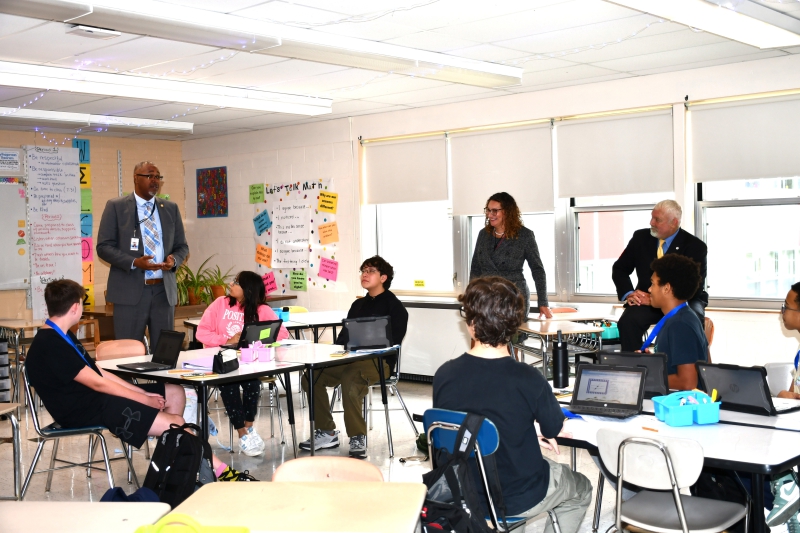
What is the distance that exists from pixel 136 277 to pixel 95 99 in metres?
2.04

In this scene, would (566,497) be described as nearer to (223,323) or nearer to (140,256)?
(223,323)

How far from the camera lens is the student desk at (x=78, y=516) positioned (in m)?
2.01

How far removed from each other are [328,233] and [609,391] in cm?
549

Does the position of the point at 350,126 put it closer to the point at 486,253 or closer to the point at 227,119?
the point at 227,119

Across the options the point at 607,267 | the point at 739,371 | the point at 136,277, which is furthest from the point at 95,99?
the point at 739,371

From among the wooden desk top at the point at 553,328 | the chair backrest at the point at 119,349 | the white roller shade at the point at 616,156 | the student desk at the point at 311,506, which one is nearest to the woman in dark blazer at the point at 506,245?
the wooden desk top at the point at 553,328

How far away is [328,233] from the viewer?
8375 millimetres

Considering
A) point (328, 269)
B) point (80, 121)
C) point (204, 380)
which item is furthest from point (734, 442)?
point (80, 121)

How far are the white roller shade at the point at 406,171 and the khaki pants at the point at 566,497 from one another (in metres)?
4.87

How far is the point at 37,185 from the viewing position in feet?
27.2

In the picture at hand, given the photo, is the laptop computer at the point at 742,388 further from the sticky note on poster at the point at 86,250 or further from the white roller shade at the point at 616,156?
the sticky note on poster at the point at 86,250

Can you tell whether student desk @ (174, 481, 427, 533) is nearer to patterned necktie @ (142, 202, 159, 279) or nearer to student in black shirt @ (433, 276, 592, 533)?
student in black shirt @ (433, 276, 592, 533)

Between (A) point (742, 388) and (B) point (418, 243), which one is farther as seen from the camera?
(B) point (418, 243)

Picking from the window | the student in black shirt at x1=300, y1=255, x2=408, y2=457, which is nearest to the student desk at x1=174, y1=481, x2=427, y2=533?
the student in black shirt at x1=300, y1=255, x2=408, y2=457
